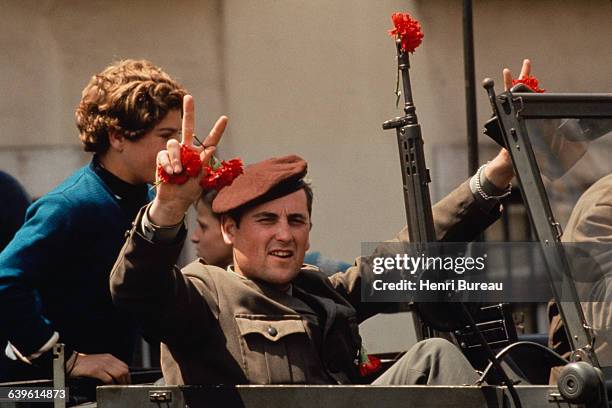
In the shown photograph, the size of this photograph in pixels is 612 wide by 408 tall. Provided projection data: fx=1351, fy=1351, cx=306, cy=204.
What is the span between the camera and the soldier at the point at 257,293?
3.04 metres

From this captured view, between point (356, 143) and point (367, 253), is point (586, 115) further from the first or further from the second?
point (356, 143)

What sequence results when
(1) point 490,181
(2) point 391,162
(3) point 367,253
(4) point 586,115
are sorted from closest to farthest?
1. (4) point 586,115
2. (1) point 490,181
3. (3) point 367,253
4. (2) point 391,162

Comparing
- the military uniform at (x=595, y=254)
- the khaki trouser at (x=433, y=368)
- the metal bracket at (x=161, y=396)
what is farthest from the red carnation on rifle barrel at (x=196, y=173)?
the military uniform at (x=595, y=254)

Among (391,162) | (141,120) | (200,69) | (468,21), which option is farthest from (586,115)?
(200,69)

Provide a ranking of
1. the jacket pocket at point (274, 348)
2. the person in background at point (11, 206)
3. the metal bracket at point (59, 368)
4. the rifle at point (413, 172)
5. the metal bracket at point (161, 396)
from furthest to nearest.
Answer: the person in background at point (11, 206), the metal bracket at point (59, 368), the rifle at point (413, 172), the jacket pocket at point (274, 348), the metal bracket at point (161, 396)

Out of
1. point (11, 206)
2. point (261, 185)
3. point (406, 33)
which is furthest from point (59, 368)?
point (11, 206)

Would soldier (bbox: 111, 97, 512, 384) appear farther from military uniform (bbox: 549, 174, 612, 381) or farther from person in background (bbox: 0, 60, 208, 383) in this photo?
person in background (bbox: 0, 60, 208, 383)

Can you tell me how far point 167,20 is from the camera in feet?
16.9

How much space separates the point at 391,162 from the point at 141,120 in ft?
3.88

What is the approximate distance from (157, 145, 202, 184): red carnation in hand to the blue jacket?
0.82 m

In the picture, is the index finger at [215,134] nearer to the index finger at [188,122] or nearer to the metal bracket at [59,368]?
the index finger at [188,122]

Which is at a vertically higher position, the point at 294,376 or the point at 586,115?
the point at 586,115

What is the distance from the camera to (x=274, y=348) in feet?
10.7

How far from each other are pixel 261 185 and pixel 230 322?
0.40 metres
